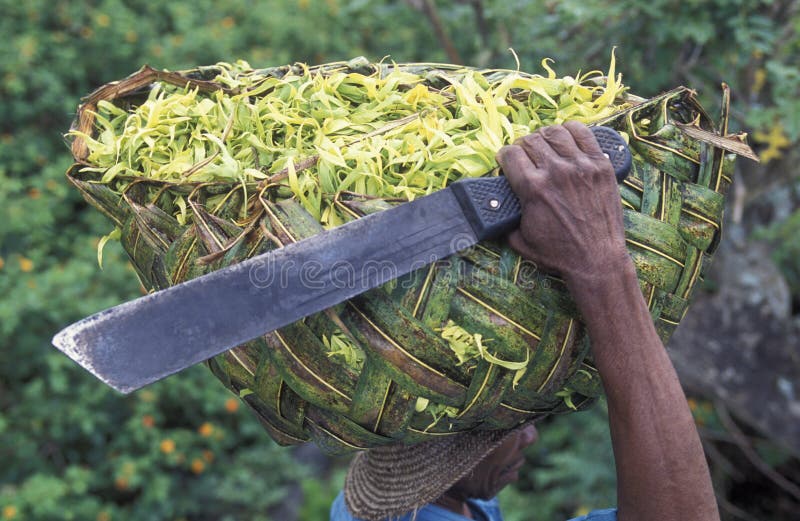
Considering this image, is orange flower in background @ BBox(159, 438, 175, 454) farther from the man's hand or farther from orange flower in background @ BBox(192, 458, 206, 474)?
the man's hand

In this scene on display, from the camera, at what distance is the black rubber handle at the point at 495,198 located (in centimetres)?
112

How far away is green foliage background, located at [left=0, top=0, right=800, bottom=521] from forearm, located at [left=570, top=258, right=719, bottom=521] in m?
1.52

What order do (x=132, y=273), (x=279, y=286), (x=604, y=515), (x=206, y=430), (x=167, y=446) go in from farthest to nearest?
1. (x=132, y=273)
2. (x=206, y=430)
3. (x=167, y=446)
4. (x=604, y=515)
5. (x=279, y=286)

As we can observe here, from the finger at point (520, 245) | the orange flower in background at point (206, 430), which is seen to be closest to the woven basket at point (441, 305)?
the finger at point (520, 245)

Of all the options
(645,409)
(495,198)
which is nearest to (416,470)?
(645,409)

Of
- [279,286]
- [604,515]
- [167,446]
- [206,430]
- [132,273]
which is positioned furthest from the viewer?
[132,273]

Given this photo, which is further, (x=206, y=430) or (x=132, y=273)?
(x=132, y=273)

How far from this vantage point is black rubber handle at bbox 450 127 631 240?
1119mm

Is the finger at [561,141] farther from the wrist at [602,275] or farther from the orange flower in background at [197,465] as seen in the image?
the orange flower in background at [197,465]

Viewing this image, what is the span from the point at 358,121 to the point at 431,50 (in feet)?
10.1

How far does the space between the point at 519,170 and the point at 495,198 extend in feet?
0.17

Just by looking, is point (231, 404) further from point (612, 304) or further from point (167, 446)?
point (612, 304)

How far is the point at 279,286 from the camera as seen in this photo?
1.08 meters

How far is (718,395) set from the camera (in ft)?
9.20
